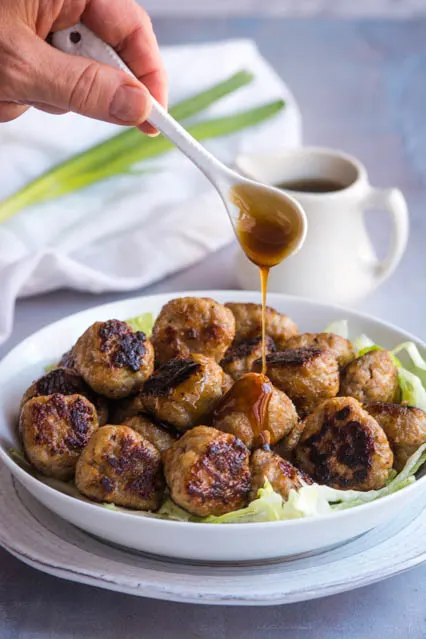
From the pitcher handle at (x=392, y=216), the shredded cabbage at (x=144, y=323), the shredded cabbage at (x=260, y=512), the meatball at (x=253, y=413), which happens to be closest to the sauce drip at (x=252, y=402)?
the meatball at (x=253, y=413)

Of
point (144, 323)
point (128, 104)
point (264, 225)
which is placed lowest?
point (144, 323)

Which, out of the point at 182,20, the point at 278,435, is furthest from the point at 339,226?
the point at 182,20

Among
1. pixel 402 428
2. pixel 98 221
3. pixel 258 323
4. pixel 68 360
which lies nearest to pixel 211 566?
pixel 402 428

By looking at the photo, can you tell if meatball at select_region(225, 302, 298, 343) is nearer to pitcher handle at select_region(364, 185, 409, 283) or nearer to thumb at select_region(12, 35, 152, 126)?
thumb at select_region(12, 35, 152, 126)

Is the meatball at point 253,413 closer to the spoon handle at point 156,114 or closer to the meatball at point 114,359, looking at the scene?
the meatball at point 114,359

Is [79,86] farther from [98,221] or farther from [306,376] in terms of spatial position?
[98,221]

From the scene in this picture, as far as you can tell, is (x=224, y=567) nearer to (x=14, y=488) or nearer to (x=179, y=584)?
(x=179, y=584)

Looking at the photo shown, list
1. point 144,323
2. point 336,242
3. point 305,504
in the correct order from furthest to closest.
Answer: point 336,242, point 144,323, point 305,504
